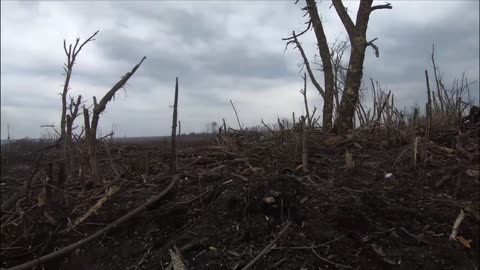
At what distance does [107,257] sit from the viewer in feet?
17.8

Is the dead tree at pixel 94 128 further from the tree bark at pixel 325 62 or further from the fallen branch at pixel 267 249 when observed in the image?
the tree bark at pixel 325 62

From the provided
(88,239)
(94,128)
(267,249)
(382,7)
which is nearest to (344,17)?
(382,7)

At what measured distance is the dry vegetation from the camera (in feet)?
16.3

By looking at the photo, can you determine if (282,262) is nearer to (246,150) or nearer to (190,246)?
(190,246)

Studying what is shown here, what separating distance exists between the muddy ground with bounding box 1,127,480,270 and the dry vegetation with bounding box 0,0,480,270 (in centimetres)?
2

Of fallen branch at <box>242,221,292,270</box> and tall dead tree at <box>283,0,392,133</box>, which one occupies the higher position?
tall dead tree at <box>283,0,392,133</box>

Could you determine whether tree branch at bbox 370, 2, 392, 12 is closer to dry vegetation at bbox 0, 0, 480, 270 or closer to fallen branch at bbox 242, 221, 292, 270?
dry vegetation at bbox 0, 0, 480, 270

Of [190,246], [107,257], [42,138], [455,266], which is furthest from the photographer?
[42,138]

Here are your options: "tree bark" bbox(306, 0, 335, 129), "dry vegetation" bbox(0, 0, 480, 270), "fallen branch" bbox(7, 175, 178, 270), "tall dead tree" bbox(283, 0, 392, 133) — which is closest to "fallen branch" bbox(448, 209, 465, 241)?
"dry vegetation" bbox(0, 0, 480, 270)

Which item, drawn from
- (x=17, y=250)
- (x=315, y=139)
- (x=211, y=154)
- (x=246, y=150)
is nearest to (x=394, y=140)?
(x=315, y=139)

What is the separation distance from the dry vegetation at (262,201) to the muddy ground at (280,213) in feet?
0.05

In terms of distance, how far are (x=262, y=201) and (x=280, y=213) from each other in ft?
0.76

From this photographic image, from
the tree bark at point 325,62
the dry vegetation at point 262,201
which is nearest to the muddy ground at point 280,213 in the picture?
the dry vegetation at point 262,201

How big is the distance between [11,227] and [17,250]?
1.68 ft
